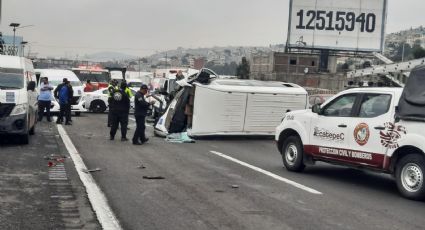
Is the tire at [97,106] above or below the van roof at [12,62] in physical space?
below

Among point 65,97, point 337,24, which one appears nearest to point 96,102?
point 65,97

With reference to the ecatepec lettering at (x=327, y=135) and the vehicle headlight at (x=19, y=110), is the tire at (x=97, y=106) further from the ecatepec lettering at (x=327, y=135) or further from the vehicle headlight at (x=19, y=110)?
the ecatepec lettering at (x=327, y=135)

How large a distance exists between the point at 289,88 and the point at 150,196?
11.4 meters

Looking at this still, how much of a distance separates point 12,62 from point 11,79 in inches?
40.5

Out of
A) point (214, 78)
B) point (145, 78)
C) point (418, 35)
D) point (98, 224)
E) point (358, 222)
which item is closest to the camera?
point (98, 224)

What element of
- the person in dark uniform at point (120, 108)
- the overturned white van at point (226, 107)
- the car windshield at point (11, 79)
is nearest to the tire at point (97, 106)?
the overturned white van at point (226, 107)

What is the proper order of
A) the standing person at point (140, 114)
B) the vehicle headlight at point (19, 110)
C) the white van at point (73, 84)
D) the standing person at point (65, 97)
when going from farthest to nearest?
1. the white van at point (73, 84)
2. the standing person at point (65, 97)
3. the standing person at point (140, 114)
4. the vehicle headlight at point (19, 110)

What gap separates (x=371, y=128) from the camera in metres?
10.0

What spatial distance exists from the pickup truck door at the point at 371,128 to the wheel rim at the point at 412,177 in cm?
45

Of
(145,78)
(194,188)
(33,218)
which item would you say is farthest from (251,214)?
(145,78)

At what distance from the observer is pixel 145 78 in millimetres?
68812

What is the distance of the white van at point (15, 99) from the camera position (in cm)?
1405

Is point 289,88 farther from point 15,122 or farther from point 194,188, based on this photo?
point 194,188

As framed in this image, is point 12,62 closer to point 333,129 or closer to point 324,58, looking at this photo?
point 333,129
